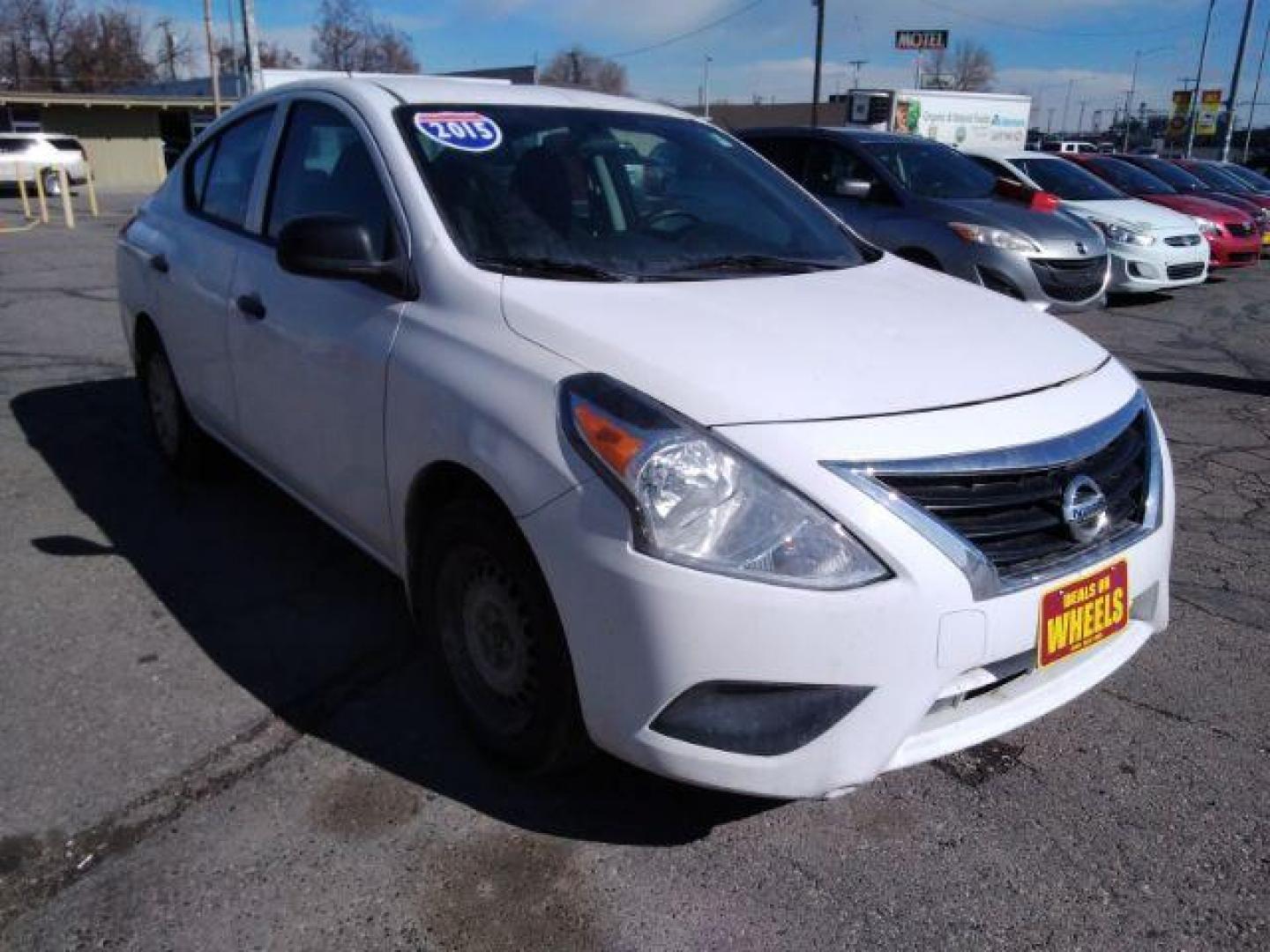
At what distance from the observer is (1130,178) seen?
14000 millimetres

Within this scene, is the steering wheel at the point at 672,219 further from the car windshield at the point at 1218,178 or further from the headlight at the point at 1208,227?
the car windshield at the point at 1218,178

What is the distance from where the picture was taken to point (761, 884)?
2.28m

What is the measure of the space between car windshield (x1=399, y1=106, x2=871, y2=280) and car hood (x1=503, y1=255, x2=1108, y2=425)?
0.17 m

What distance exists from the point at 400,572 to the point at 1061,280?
7043mm

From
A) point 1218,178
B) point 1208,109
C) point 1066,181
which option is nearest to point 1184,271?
point 1066,181

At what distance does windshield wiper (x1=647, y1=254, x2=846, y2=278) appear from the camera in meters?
2.96

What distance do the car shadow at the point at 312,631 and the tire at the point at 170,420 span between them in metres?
0.10

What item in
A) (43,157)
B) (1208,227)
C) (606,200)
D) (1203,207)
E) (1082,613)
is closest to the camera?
(1082,613)

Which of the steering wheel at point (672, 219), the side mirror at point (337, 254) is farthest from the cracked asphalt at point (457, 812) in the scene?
the steering wheel at point (672, 219)

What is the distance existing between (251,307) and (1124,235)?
9.74 meters

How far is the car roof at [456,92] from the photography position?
3.24 meters

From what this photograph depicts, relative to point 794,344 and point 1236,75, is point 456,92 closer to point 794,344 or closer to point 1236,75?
point 794,344

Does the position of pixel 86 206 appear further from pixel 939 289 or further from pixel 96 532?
pixel 939 289

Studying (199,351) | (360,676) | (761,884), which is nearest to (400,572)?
(360,676)
